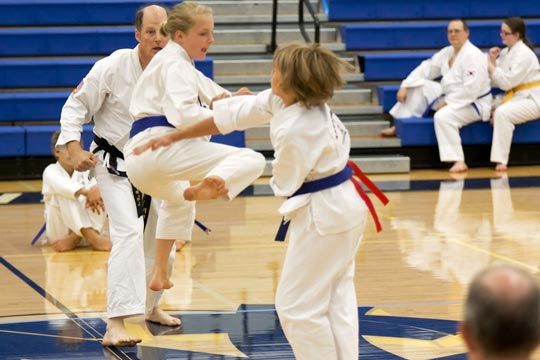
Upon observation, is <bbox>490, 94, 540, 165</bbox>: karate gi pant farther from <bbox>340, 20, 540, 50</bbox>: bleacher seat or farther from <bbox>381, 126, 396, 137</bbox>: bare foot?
<bbox>340, 20, 540, 50</bbox>: bleacher seat

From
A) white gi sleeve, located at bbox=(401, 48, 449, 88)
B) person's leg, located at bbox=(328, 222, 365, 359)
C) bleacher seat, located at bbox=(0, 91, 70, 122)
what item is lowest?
bleacher seat, located at bbox=(0, 91, 70, 122)

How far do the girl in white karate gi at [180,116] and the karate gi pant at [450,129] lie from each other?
6.71 metres

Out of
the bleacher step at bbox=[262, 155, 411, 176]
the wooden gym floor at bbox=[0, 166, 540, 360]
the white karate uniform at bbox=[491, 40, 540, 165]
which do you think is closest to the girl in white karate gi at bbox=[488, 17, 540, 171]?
the white karate uniform at bbox=[491, 40, 540, 165]

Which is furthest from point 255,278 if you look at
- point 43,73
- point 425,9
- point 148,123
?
point 425,9

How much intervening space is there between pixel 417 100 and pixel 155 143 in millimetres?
→ 7503

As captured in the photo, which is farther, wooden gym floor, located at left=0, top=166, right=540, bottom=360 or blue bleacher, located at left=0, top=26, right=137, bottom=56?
blue bleacher, located at left=0, top=26, right=137, bottom=56

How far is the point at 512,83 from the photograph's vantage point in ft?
35.4

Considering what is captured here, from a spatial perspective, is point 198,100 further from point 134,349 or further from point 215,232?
point 215,232

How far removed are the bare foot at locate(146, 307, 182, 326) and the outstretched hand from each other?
1.09 m

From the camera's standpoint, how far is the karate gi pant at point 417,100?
1101 centimetres

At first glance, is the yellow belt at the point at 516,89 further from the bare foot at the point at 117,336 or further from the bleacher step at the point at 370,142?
the bare foot at the point at 117,336

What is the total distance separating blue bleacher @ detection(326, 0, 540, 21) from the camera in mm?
12555

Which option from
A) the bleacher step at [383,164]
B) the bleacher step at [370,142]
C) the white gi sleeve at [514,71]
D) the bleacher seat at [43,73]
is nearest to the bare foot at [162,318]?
the bleacher step at [383,164]

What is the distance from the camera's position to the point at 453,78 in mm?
10766
